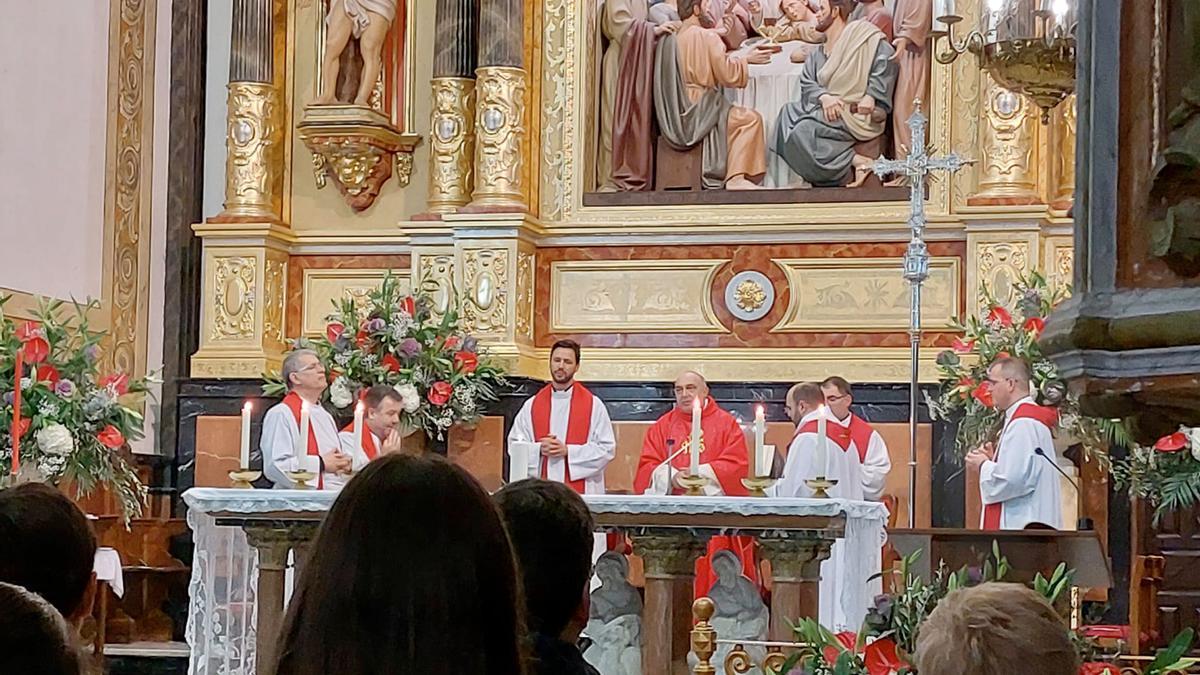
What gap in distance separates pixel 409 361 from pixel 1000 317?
126 inches

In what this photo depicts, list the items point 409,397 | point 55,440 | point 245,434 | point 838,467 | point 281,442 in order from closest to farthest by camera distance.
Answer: point 245,434, point 55,440, point 281,442, point 838,467, point 409,397

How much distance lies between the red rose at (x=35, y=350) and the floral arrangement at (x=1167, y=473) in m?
4.85

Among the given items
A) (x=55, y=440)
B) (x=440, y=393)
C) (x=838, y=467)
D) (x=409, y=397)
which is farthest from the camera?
(x=440, y=393)

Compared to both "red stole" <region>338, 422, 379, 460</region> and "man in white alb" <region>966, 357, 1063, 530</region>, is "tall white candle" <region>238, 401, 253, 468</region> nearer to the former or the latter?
"red stole" <region>338, 422, 379, 460</region>

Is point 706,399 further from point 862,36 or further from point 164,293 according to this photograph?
point 164,293

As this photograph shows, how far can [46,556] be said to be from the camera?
271 cm

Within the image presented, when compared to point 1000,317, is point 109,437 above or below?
below

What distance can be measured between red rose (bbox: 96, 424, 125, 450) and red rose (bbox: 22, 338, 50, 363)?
419 mm

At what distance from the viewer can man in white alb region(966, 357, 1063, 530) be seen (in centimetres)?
934

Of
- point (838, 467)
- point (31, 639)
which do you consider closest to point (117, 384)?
point (838, 467)

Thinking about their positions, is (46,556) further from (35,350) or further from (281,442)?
(281,442)

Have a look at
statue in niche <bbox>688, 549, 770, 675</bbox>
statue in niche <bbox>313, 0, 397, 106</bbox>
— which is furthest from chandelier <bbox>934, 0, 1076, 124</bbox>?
statue in niche <bbox>313, 0, 397, 106</bbox>

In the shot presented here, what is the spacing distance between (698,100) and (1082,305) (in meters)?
10.4

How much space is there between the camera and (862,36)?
1152 cm
